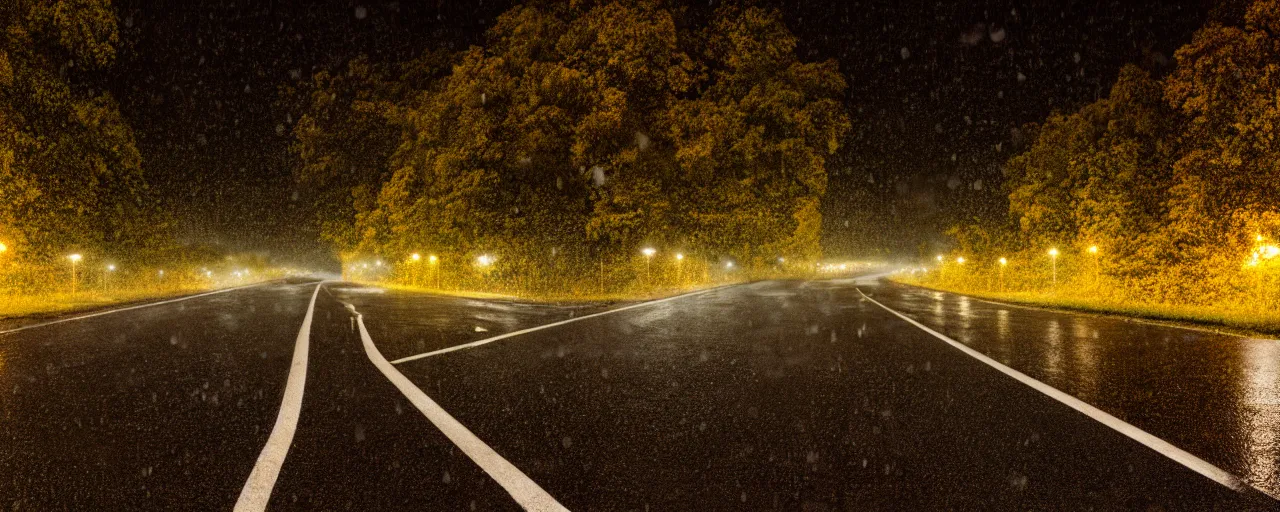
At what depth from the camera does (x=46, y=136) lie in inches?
926

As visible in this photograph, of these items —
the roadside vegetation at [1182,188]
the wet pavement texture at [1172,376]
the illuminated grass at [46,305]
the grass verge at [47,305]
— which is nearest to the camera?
the wet pavement texture at [1172,376]

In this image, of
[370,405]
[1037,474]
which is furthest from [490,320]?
[1037,474]

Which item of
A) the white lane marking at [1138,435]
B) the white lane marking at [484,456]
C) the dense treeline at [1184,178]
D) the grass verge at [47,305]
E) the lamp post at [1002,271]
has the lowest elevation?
the white lane marking at [1138,435]

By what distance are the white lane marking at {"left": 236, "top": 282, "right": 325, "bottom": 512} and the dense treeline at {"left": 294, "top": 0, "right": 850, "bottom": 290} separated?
65.6 feet

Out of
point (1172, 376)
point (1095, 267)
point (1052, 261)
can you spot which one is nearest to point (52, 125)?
point (1172, 376)

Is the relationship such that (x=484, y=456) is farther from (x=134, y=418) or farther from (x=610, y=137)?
(x=610, y=137)

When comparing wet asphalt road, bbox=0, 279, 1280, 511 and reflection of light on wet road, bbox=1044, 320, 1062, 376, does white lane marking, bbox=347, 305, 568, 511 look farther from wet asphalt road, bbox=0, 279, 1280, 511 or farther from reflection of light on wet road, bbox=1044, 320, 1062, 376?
reflection of light on wet road, bbox=1044, 320, 1062, 376

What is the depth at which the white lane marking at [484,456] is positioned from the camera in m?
3.29

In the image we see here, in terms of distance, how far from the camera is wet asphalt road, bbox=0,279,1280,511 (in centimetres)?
347

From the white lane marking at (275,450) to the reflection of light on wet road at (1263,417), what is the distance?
5337mm

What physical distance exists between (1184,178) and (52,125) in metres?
38.1

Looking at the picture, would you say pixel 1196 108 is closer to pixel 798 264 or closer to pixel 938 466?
pixel 938 466

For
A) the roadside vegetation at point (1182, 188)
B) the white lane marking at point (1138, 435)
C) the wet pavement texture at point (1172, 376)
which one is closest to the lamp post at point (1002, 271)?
the roadside vegetation at point (1182, 188)

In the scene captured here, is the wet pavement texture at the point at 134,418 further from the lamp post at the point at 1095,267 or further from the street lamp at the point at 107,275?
the lamp post at the point at 1095,267
